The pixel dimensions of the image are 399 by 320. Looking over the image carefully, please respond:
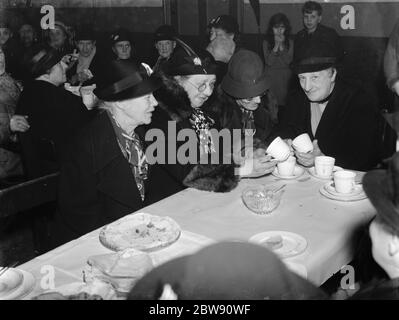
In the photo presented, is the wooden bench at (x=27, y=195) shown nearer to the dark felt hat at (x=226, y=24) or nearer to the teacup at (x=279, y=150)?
the teacup at (x=279, y=150)

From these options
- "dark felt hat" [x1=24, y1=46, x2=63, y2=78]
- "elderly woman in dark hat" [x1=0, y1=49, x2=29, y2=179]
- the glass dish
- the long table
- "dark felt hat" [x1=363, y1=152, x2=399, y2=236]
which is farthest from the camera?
"dark felt hat" [x1=24, y1=46, x2=63, y2=78]

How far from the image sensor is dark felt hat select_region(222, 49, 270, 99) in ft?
11.0

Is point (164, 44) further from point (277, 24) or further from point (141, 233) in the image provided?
point (141, 233)

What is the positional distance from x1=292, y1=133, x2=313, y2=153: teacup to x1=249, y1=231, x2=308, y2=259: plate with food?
2.91ft

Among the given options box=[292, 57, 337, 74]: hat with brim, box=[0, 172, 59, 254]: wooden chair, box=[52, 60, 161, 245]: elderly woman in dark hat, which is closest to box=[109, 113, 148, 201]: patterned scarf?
box=[52, 60, 161, 245]: elderly woman in dark hat

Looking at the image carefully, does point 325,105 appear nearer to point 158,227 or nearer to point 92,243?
point 158,227

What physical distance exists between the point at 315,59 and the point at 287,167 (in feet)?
3.14

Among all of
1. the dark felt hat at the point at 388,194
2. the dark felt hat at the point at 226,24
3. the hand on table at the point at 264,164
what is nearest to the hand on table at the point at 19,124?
the hand on table at the point at 264,164

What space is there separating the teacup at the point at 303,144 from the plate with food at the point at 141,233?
1.01m

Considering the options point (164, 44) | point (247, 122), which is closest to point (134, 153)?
point (247, 122)

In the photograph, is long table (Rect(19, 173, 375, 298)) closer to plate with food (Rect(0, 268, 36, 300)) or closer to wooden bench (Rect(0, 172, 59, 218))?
plate with food (Rect(0, 268, 36, 300))

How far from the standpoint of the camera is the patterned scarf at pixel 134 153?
2.54 meters

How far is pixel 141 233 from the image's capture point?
6.22 ft
